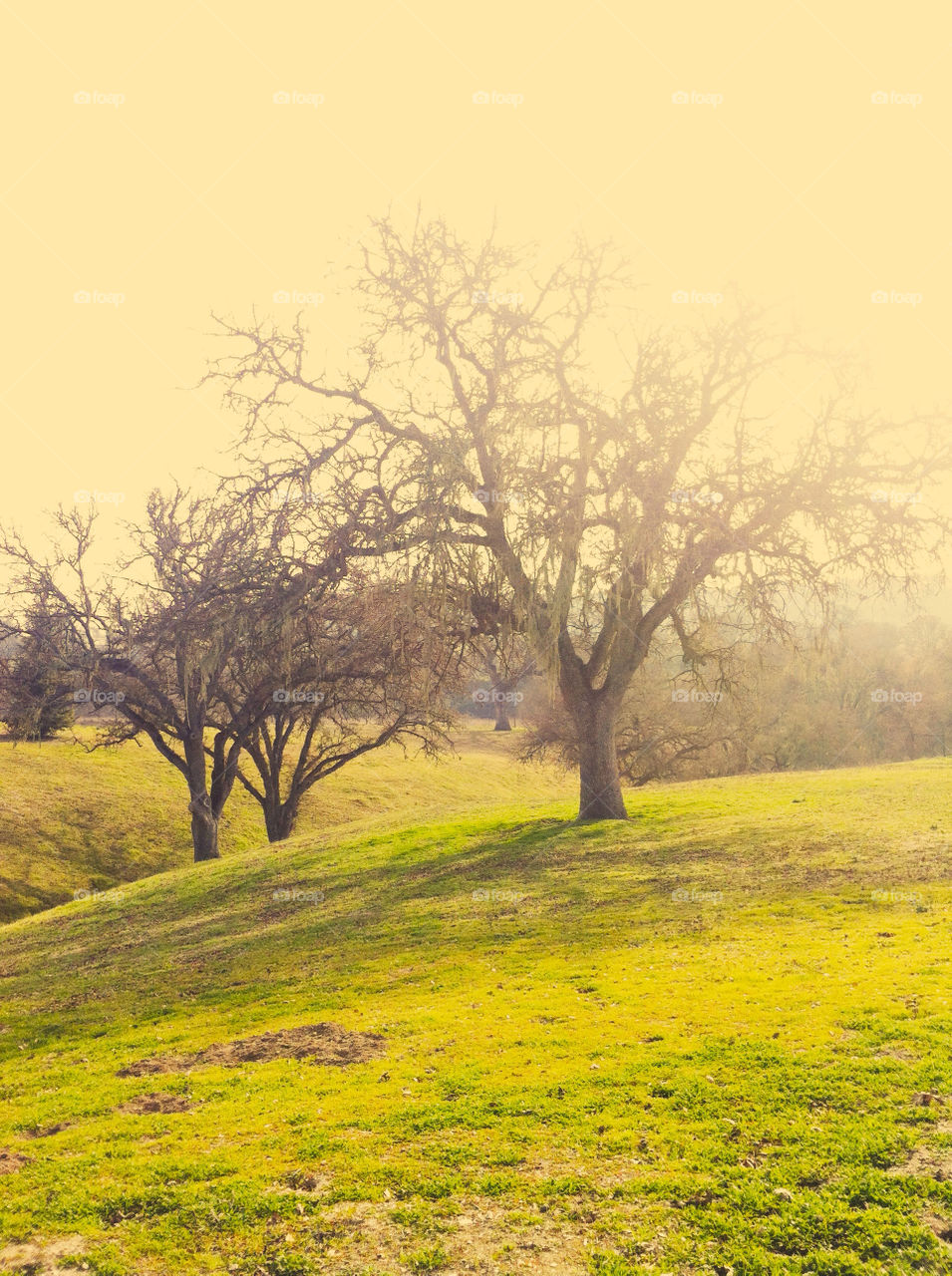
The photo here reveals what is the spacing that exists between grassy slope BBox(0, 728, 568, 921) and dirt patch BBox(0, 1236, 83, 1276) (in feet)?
82.0

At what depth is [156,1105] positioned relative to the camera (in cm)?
897

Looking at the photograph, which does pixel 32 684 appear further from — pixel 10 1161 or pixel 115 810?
pixel 10 1161

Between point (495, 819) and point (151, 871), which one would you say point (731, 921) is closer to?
point (495, 819)

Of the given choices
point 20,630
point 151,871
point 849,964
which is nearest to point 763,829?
point 849,964

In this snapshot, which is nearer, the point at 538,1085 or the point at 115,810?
the point at 538,1085

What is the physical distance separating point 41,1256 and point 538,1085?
429 centimetres

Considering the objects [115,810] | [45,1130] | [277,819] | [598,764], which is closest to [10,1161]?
[45,1130]

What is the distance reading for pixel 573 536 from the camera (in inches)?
708

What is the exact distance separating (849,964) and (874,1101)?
3.61 meters

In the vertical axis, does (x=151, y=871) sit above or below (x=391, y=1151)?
below

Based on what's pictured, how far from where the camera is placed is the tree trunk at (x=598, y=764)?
883 inches

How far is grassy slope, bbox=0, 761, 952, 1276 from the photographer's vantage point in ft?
19.9

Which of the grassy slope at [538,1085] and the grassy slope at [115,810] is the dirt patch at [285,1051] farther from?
the grassy slope at [115,810]

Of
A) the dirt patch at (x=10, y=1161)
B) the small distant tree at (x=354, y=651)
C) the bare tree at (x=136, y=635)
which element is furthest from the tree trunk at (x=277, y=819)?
the dirt patch at (x=10, y=1161)
